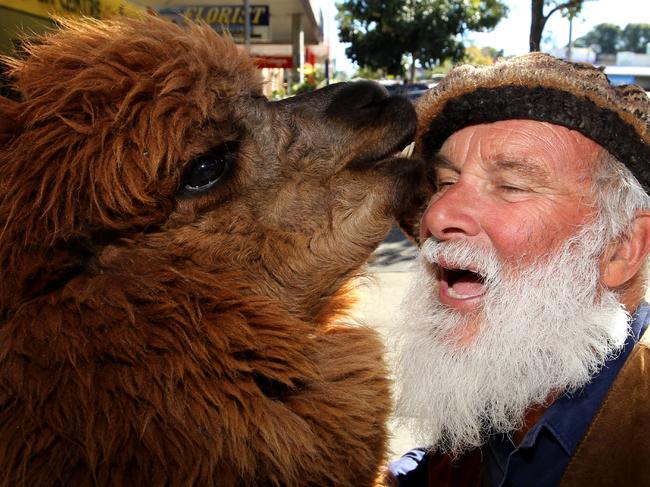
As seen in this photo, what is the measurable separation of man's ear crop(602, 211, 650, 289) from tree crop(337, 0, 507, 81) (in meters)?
28.8

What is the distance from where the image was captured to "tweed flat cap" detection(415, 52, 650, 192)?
6.04 feet

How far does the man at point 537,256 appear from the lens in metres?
1.87

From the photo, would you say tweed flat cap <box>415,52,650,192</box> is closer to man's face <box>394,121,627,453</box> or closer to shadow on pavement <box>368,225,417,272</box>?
man's face <box>394,121,627,453</box>

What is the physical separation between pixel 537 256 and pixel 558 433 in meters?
0.54

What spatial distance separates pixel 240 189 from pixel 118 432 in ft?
2.64

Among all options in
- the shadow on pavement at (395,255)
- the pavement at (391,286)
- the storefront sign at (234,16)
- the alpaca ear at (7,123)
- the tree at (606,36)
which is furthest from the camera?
the tree at (606,36)

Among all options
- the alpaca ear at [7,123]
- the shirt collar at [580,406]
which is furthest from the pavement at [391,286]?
the alpaca ear at [7,123]

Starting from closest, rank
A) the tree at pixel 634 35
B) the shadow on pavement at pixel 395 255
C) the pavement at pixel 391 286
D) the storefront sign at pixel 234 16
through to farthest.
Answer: the pavement at pixel 391 286
the shadow on pavement at pixel 395 255
the storefront sign at pixel 234 16
the tree at pixel 634 35

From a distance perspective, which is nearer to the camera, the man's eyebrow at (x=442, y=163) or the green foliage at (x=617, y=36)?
the man's eyebrow at (x=442, y=163)

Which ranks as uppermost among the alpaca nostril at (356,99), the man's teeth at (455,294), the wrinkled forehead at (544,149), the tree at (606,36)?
the tree at (606,36)

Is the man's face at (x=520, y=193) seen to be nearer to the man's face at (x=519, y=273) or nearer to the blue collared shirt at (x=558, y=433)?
the man's face at (x=519, y=273)

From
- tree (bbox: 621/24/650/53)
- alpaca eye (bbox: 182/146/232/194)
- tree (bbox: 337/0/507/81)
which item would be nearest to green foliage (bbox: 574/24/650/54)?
tree (bbox: 621/24/650/53)

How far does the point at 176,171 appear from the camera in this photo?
1769 mm

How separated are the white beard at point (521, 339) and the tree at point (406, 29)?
94.8ft
